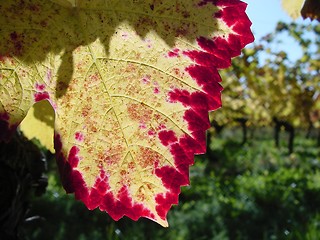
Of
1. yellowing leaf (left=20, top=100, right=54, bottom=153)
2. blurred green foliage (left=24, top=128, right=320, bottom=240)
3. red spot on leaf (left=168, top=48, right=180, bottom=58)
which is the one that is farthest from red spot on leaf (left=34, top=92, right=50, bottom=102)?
blurred green foliage (left=24, top=128, right=320, bottom=240)

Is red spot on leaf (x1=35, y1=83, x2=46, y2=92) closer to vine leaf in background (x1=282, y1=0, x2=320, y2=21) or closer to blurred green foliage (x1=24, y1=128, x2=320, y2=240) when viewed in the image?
vine leaf in background (x1=282, y1=0, x2=320, y2=21)

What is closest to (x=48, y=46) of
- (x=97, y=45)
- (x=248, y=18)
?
(x=97, y=45)

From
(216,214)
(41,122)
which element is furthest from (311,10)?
(216,214)

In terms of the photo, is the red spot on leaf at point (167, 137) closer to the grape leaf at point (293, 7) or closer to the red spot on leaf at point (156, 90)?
the red spot on leaf at point (156, 90)

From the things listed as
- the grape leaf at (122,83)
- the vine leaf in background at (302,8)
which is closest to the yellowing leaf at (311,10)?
the vine leaf in background at (302,8)

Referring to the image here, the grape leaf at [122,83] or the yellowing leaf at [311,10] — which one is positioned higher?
the yellowing leaf at [311,10]

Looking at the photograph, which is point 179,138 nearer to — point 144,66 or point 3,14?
point 144,66
